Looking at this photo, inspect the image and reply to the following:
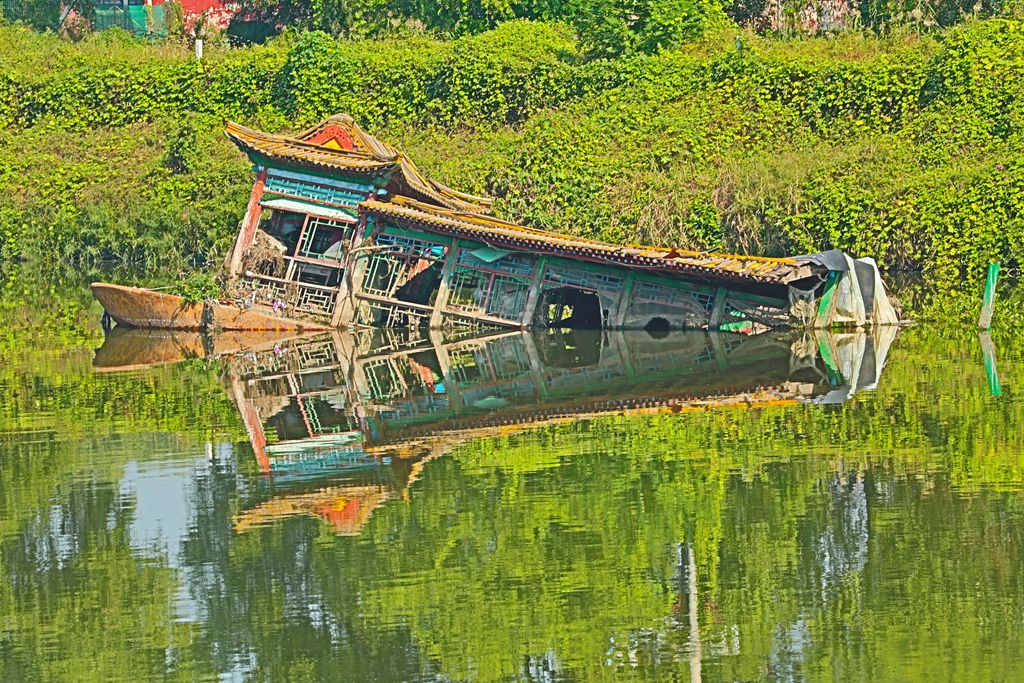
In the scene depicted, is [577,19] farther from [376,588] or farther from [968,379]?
[376,588]

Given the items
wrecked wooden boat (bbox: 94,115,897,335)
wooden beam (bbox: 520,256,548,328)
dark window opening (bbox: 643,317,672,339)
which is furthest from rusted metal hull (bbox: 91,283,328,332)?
dark window opening (bbox: 643,317,672,339)

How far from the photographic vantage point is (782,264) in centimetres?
2606

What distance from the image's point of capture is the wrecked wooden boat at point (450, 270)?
87.5ft

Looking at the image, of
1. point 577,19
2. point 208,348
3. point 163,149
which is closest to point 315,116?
point 163,149

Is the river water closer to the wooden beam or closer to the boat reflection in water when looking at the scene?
the boat reflection in water

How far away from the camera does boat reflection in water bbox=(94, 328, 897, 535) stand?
16.0 metres

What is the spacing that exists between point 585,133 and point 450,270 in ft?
32.5

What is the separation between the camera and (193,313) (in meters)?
28.7

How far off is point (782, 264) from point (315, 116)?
60.5ft

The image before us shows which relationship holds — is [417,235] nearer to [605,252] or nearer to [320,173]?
[320,173]

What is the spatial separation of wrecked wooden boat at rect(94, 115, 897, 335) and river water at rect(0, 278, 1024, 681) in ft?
13.5

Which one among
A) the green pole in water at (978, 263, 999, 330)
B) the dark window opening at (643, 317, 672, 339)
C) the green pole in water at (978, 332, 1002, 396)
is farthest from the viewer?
the dark window opening at (643, 317, 672, 339)

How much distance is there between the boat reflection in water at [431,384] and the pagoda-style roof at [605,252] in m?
0.97

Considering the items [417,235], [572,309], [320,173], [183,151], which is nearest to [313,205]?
[320,173]
